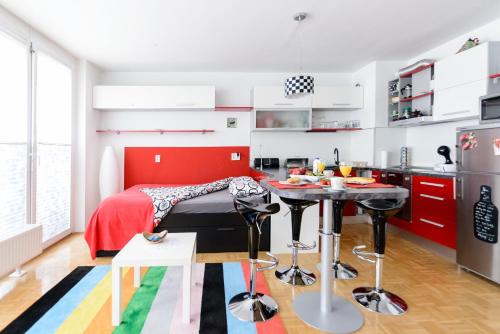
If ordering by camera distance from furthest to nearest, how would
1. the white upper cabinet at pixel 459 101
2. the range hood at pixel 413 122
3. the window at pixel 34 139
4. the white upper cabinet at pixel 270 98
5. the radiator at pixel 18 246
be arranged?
the white upper cabinet at pixel 270 98 → the range hood at pixel 413 122 → the white upper cabinet at pixel 459 101 → the window at pixel 34 139 → the radiator at pixel 18 246

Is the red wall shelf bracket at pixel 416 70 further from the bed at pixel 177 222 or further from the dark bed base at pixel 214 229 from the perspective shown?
the dark bed base at pixel 214 229

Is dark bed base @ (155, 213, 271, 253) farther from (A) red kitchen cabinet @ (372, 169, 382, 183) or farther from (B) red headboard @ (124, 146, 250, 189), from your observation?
(A) red kitchen cabinet @ (372, 169, 382, 183)

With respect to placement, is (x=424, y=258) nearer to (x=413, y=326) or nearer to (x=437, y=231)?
(x=437, y=231)

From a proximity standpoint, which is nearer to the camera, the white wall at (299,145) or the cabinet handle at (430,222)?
the cabinet handle at (430,222)

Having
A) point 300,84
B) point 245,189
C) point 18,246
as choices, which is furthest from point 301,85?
point 18,246

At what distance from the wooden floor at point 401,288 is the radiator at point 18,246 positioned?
0.18 metres

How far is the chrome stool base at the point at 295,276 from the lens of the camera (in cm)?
232

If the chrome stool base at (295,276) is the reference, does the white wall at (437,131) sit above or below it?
above

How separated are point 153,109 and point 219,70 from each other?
1.22m

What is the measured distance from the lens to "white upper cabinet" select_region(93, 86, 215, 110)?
3994mm

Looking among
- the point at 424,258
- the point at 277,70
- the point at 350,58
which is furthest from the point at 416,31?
the point at 424,258

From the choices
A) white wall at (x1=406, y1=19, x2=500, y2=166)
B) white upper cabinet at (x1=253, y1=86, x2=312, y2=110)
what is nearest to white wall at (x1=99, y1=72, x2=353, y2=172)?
white upper cabinet at (x1=253, y1=86, x2=312, y2=110)

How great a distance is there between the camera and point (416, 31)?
3.06 m

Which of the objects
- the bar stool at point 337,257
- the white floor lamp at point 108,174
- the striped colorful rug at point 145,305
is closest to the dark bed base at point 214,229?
the striped colorful rug at point 145,305
